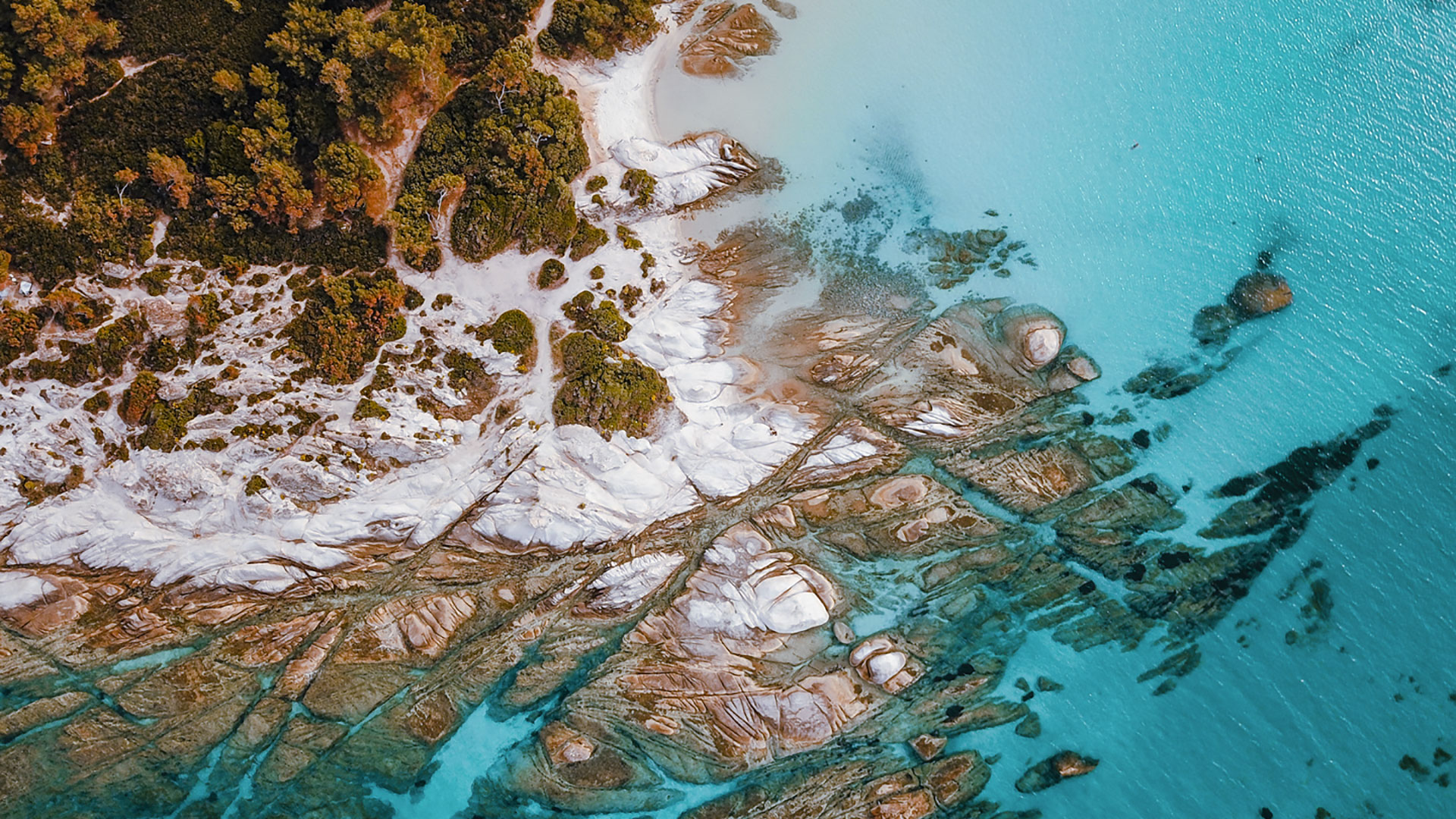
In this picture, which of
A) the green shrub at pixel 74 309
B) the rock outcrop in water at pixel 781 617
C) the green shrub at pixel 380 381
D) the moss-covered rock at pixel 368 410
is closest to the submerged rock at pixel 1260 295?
the rock outcrop in water at pixel 781 617

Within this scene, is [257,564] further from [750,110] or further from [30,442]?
[750,110]

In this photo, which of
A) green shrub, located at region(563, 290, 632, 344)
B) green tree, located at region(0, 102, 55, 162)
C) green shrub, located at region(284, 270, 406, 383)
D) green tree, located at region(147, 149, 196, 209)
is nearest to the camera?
green tree, located at region(0, 102, 55, 162)

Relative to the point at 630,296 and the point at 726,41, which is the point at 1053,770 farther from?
the point at 726,41

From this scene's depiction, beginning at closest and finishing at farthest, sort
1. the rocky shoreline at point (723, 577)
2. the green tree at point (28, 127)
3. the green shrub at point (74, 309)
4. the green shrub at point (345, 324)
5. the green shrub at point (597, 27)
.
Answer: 1. the green tree at point (28, 127)
2. the green shrub at point (74, 309)
3. the green shrub at point (345, 324)
4. the rocky shoreline at point (723, 577)
5. the green shrub at point (597, 27)

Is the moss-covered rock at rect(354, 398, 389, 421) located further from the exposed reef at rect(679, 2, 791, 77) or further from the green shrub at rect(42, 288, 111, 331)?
the exposed reef at rect(679, 2, 791, 77)

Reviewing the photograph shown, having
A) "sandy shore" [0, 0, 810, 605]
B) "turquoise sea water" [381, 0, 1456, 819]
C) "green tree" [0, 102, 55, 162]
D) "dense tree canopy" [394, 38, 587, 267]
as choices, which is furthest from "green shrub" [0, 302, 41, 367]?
"turquoise sea water" [381, 0, 1456, 819]

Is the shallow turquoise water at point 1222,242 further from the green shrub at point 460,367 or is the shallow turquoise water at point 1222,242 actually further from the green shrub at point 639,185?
the green shrub at point 460,367

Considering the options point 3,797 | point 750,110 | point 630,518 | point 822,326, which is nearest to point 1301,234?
point 822,326
